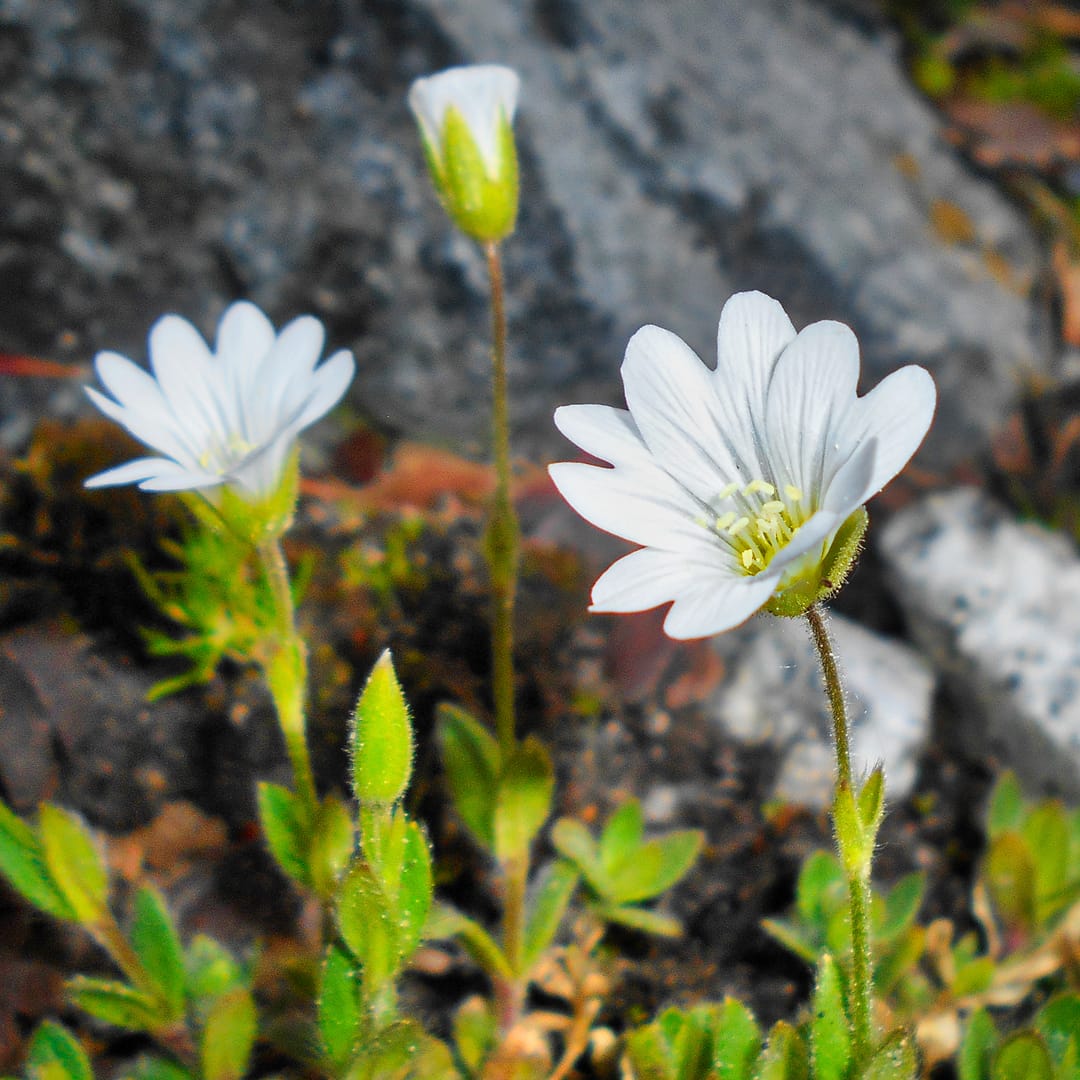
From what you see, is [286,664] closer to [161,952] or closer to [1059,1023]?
[161,952]

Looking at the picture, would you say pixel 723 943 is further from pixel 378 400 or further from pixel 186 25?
pixel 186 25

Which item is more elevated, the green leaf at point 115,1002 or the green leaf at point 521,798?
the green leaf at point 521,798

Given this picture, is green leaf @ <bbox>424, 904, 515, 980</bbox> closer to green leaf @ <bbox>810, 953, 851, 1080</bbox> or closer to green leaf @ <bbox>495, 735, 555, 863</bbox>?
green leaf @ <bbox>495, 735, 555, 863</bbox>

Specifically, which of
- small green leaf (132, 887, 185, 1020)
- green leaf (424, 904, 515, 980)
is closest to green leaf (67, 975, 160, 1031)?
small green leaf (132, 887, 185, 1020)

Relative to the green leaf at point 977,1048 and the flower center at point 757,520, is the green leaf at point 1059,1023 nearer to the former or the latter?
the green leaf at point 977,1048

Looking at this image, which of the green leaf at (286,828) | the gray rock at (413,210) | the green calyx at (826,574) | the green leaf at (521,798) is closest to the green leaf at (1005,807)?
the green leaf at (521,798)

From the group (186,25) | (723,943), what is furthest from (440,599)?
(186,25)

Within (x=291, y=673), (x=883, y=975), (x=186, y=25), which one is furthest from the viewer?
(x=186, y=25)

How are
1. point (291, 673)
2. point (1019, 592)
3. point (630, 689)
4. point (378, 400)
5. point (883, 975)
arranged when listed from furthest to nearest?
point (378, 400), point (1019, 592), point (630, 689), point (883, 975), point (291, 673)
